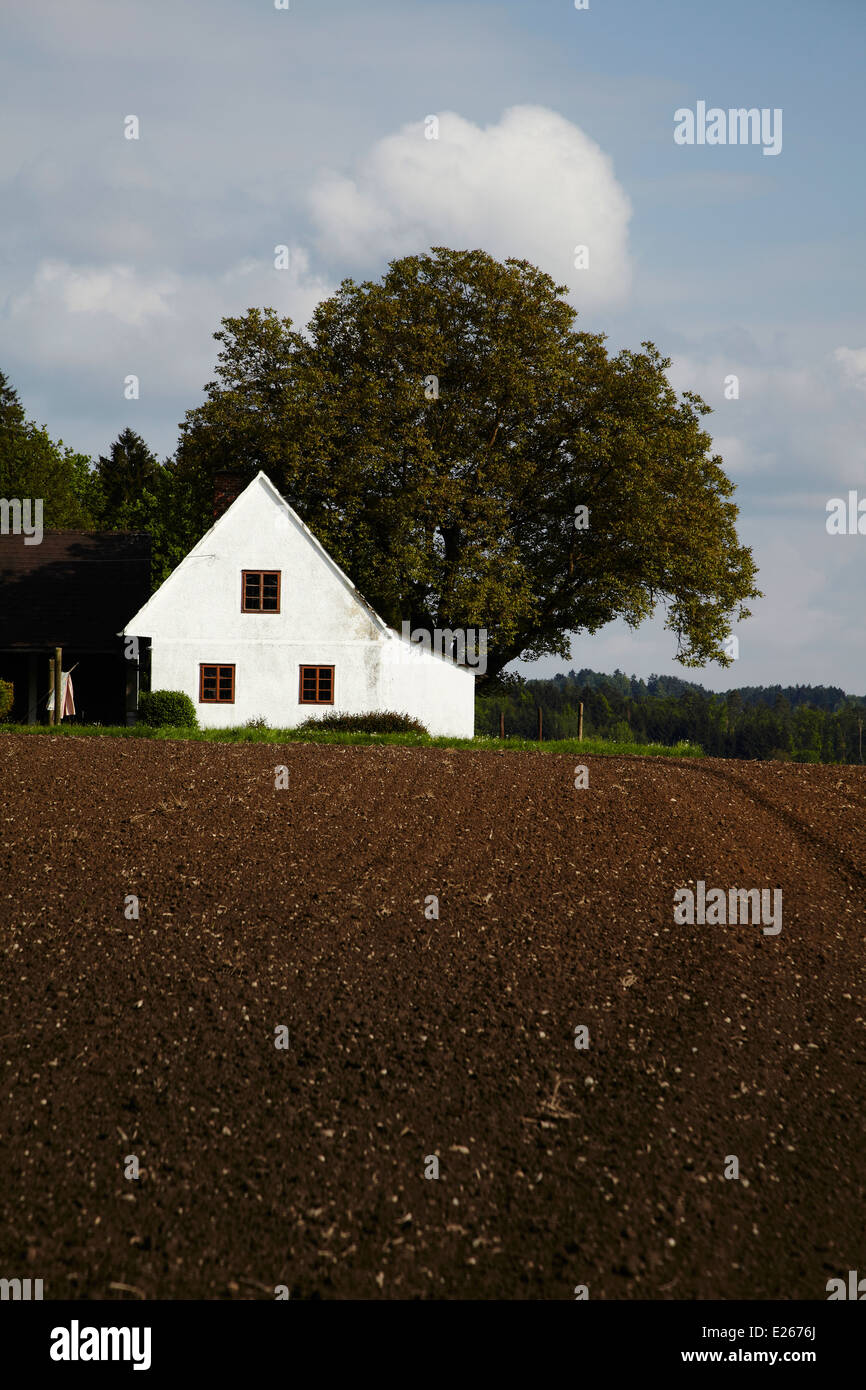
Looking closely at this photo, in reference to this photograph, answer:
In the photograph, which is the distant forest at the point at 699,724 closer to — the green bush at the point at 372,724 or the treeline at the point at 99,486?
the treeline at the point at 99,486

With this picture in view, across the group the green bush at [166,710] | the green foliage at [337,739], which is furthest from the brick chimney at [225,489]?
the green foliage at [337,739]

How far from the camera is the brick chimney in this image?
1118 inches

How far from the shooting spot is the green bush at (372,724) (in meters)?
24.6

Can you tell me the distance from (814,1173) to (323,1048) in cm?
344

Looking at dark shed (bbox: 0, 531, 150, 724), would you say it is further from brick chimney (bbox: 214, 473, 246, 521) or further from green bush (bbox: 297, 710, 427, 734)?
green bush (bbox: 297, 710, 427, 734)

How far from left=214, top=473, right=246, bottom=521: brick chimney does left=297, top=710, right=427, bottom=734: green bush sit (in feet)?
25.1

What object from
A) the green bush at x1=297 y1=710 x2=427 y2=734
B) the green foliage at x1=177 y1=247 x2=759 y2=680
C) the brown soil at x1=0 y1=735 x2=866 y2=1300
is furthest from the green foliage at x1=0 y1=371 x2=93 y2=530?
the brown soil at x1=0 y1=735 x2=866 y2=1300

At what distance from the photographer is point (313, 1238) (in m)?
5.30

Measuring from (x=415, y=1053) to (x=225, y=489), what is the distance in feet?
77.8

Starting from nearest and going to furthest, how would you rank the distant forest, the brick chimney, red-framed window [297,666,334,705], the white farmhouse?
the white farmhouse < red-framed window [297,666,334,705] < the brick chimney < the distant forest

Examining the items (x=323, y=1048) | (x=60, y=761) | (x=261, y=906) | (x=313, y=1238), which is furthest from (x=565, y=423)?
(x=313, y=1238)

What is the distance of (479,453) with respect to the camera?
2917 cm

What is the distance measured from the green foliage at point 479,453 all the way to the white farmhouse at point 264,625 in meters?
2.26
